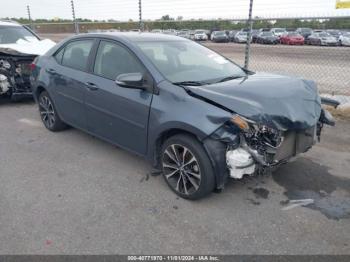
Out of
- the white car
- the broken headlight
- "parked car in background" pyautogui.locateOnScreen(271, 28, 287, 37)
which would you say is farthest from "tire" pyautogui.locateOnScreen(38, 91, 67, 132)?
"parked car in background" pyautogui.locateOnScreen(271, 28, 287, 37)

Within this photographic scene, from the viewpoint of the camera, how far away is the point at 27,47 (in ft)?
23.6

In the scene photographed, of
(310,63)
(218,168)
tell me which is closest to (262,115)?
(218,168)

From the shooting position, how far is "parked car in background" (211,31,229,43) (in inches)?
576

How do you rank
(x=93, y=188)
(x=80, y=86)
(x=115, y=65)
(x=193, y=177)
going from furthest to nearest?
(x=80, y=86) < (x=115, y=65) < (x=93, y=188) < (x=193, y=177)

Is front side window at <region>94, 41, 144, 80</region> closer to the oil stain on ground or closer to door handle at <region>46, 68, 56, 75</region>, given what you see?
door handle at <region>46, 68, 56, 75</region>

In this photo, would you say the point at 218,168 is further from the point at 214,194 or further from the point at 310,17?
the point at 310,17

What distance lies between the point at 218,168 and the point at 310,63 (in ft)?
42.8

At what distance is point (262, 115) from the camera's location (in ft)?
9.70

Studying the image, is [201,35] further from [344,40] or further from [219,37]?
[344,40]

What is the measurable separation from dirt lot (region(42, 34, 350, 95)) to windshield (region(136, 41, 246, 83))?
20.7ft

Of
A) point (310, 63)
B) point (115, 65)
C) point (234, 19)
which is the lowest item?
point (310, 63)

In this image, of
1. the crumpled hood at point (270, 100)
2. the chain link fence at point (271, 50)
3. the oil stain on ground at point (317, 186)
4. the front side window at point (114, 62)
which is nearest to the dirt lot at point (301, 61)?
the chain link fence at point (271, 50)

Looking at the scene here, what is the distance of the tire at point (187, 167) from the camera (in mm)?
3043

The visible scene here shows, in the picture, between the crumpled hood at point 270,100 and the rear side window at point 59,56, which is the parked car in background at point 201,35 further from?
the crumpled hood at point 270,100
